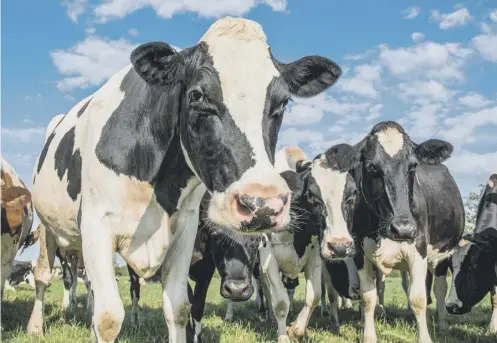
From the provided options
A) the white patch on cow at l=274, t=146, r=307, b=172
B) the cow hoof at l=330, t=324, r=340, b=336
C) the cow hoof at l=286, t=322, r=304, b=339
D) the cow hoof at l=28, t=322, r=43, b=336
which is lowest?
the cow hoof at l=330, t=324, r=340, b=336

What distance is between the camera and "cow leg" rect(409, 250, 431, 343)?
727 centimetres

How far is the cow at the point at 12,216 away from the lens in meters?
7.36

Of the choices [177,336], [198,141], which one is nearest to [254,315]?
[177,336]

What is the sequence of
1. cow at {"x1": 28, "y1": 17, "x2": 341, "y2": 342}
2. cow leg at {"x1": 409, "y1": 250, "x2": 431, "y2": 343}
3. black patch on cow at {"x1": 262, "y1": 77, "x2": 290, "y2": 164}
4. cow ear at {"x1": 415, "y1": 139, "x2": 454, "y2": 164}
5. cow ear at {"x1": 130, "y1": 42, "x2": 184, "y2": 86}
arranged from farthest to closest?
cow ear at {"x1": 415, "y1": 139, "x2": 454, "y2": 164}
cow leg at {"x1": 409, "y1": 250, "x2": 431, "y2": 343}
cow ear at {"x1": 130, "y1": 42, "x2": 184, "y2": 86}
black patch on cow at {"x1": 262, "y1": 77, "x2": 290, "y2": 164}
cow at {"x1": 28, "y1": 17, "x2": 341, "y2": 342}

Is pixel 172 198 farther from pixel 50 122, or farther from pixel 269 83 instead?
pixel 50 122

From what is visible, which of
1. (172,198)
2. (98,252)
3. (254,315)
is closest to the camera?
(98,252)

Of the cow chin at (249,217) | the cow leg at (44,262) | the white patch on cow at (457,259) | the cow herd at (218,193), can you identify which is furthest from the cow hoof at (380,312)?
the cow chin at (249,217)

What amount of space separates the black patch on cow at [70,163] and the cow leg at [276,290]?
10.2 ft

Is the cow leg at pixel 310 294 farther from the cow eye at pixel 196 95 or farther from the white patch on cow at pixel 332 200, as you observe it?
the cow eye at pixel 196 95

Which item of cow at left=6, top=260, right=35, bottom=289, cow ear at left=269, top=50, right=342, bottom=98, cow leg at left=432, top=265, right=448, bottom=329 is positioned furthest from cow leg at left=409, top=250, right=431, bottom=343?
cow at left=6, top=260, right=35, bottom=289

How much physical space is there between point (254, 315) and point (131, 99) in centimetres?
702

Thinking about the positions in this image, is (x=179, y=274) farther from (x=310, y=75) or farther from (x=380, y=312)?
(x=380, y=312)

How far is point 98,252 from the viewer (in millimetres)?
4500

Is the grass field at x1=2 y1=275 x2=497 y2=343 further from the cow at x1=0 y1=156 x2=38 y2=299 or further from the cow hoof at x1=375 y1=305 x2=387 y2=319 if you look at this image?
the cow at x1=0 y1=156 x2=38 y2=299
